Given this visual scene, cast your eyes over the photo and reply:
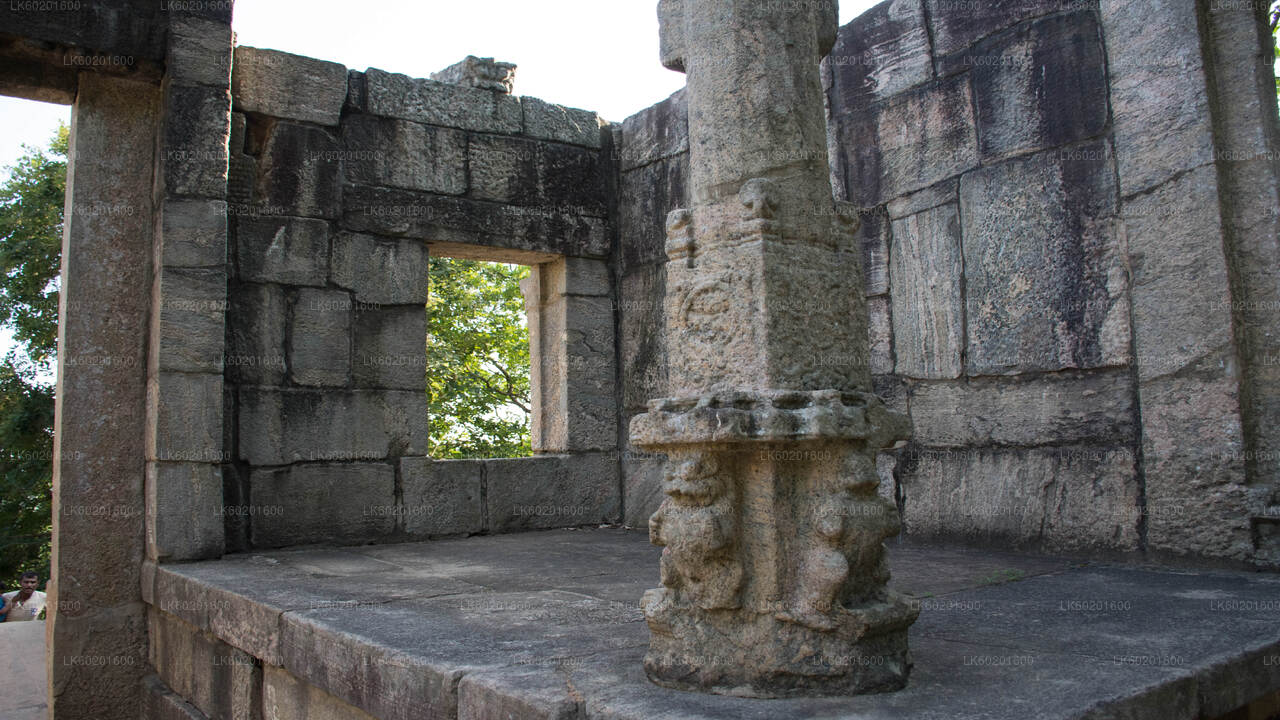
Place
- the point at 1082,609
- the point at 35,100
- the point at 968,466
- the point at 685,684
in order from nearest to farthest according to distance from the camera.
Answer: the point at 685,684 < the point at 1082,609 < the point at 968,466 < the point at 35,100

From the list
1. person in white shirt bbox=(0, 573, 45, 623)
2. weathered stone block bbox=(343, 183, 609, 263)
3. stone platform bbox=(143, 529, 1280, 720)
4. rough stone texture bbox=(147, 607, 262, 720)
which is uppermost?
weathered stone block bbox=(343, 183, 609, 263)

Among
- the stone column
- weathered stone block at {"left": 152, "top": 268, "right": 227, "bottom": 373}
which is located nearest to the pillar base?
the stone column

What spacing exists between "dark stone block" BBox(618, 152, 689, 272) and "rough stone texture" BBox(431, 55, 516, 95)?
1.10 m

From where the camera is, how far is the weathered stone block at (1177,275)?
392 centimetres

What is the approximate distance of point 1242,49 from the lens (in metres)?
3.99

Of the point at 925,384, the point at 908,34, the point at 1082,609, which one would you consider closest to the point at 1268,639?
the point at 1082,609

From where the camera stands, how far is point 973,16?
5.05 metres

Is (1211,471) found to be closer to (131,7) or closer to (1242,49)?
(1242,49)

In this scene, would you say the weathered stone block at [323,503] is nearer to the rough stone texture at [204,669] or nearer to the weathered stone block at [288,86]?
the rough stone texture at [204,669]

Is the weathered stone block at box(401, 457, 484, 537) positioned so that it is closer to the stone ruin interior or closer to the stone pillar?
the stone ruin interior

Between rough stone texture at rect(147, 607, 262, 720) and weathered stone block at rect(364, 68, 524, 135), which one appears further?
weathered stone block at rect(364, 68, 524, 135)

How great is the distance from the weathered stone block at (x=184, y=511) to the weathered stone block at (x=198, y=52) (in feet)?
6.91

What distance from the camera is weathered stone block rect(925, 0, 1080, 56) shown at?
473 cm

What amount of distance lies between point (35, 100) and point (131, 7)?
2.85ft
